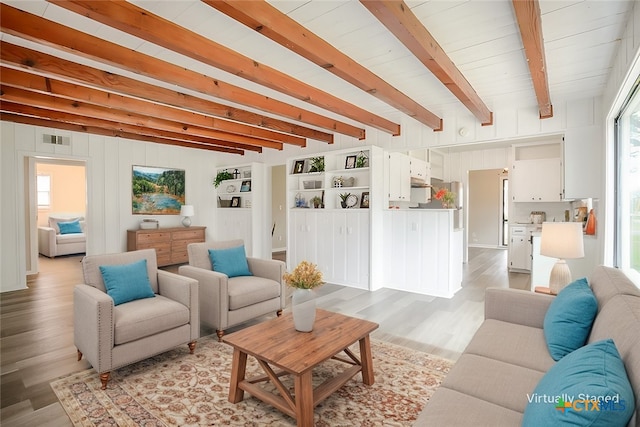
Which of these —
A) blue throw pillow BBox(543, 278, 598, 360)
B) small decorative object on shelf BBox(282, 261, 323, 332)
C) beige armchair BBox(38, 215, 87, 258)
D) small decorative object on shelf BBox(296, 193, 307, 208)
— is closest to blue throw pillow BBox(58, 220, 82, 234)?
beige armchair BBox(38, 215, 87, 258)

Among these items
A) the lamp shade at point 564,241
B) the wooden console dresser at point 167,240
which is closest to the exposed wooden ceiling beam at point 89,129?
the wooden console dresser at point 167,240

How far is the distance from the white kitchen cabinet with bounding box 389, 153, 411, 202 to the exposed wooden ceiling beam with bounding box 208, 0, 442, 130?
78.8 inches

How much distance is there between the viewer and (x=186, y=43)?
2.27m

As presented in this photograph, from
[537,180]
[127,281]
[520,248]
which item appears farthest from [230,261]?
[537,180]

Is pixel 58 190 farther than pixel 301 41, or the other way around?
pixel 58 190

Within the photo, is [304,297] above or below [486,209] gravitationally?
below

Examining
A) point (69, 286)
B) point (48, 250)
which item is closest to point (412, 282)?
point (69, 286)

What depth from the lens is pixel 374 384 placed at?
7.86 feet

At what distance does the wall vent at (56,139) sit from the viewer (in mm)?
5421

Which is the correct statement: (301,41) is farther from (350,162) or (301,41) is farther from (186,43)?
(350,162)

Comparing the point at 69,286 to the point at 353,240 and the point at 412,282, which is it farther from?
the point at 412,282

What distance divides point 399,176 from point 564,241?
117 inches

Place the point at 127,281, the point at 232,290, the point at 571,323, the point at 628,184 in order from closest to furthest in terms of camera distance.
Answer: the point at 571,323, the point at 127,281, the point at 628,184, the point at 232,290

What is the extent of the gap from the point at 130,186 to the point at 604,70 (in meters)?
7.21
